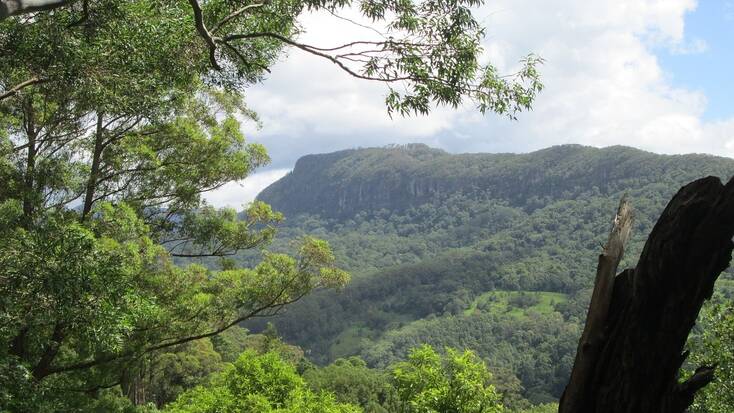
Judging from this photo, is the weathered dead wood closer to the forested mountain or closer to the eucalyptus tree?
the eucalyptus tree

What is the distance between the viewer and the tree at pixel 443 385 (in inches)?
432

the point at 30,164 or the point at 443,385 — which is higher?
the point at 30,164

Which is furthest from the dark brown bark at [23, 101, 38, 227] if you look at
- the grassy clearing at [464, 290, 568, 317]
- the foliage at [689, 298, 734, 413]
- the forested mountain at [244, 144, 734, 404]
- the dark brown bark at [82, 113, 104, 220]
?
the grassy clearing at [464, 290, 568, 317]

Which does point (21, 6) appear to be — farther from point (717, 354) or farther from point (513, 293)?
point (513, 293)

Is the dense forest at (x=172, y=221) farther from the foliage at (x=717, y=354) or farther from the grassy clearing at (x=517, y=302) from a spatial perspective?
the grassy clearing at (x=517, y=302)

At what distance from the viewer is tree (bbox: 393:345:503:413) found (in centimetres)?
1097

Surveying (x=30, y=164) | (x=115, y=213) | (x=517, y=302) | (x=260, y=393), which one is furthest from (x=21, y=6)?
(x=517, y=302)

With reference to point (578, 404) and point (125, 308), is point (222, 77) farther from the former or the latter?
point (578, 404)

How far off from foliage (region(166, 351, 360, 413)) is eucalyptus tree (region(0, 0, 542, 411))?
221 centimetres

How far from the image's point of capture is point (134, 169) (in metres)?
10.4

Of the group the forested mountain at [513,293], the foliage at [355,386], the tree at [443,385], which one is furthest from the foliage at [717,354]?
the forested mountain at [513,293]

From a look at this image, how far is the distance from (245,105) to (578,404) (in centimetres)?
1080

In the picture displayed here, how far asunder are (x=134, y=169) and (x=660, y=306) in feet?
32.3

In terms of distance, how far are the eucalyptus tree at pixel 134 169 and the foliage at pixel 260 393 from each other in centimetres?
221
